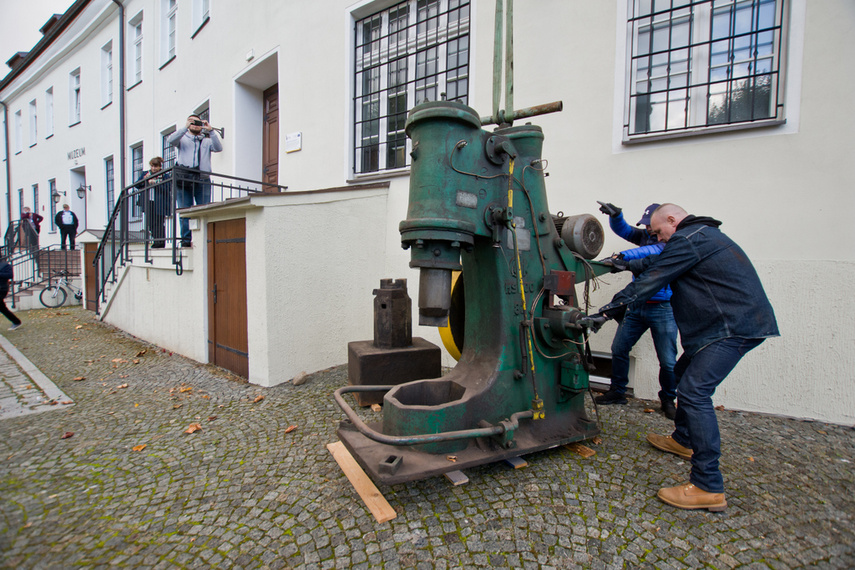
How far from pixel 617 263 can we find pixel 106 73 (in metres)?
17.5

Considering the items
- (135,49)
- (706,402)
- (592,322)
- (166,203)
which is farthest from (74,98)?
(706,402)

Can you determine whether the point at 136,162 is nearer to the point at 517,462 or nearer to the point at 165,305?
the point at 165,305

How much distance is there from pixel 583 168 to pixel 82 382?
6.08 m

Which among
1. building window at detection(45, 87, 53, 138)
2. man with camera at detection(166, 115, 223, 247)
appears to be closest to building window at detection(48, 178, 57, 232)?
building window at detection(45, 87, 53, 138)

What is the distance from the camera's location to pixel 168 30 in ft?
36.7

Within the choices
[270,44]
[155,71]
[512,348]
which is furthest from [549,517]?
[155,71]

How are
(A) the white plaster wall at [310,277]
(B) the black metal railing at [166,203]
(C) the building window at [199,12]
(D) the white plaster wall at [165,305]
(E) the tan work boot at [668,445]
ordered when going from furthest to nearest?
(C) the building window at [199,12] < (B) the black metal railing at [166,203] < (D) the white plaster wall at [165,305] < (A) the white plaster wall at [310,277] < (E) the tan work boot at [668,445]

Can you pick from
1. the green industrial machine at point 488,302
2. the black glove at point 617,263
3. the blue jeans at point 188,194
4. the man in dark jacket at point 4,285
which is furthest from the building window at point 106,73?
the black glove at point 617,263

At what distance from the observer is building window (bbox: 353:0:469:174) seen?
559cm

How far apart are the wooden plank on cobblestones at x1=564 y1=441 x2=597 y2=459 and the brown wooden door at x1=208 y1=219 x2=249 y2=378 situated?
12.0 feet

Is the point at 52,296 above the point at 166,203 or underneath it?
underneath

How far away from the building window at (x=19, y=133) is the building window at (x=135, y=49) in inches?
475

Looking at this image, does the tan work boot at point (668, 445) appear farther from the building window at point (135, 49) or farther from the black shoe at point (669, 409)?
the building window at point (135, 49)

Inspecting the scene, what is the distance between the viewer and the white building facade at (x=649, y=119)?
11.2 feet
